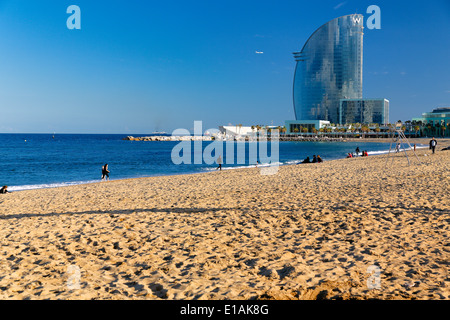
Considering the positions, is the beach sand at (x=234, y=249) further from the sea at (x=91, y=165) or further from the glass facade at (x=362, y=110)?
the glass facade at (x=362, y=110)

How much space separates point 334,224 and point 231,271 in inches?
125

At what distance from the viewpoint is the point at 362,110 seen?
166 meters

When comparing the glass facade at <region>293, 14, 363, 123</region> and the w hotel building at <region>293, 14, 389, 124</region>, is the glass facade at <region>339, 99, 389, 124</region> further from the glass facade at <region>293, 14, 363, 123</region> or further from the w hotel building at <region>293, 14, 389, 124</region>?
the glass facade at <region>293, 14, 363, 123</region>

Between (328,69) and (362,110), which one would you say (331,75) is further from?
(362,110)

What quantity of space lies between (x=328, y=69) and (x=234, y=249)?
174 meters

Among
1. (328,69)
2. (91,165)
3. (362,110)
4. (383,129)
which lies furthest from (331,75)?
(91,165)

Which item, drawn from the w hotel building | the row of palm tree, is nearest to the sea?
the row of palm tree

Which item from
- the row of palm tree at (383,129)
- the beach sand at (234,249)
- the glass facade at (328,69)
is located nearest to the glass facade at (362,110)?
the glass facade at (328,69)

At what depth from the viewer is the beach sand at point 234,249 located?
3.94 metres

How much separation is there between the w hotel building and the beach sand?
163973mm

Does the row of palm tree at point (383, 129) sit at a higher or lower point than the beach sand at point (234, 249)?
higher

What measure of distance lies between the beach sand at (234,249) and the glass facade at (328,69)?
164 meters

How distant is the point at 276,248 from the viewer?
5.41 meters

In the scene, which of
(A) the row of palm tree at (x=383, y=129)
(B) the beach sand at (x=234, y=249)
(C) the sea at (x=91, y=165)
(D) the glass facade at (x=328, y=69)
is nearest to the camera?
(B) the beach sand at (x=234, y=249)
